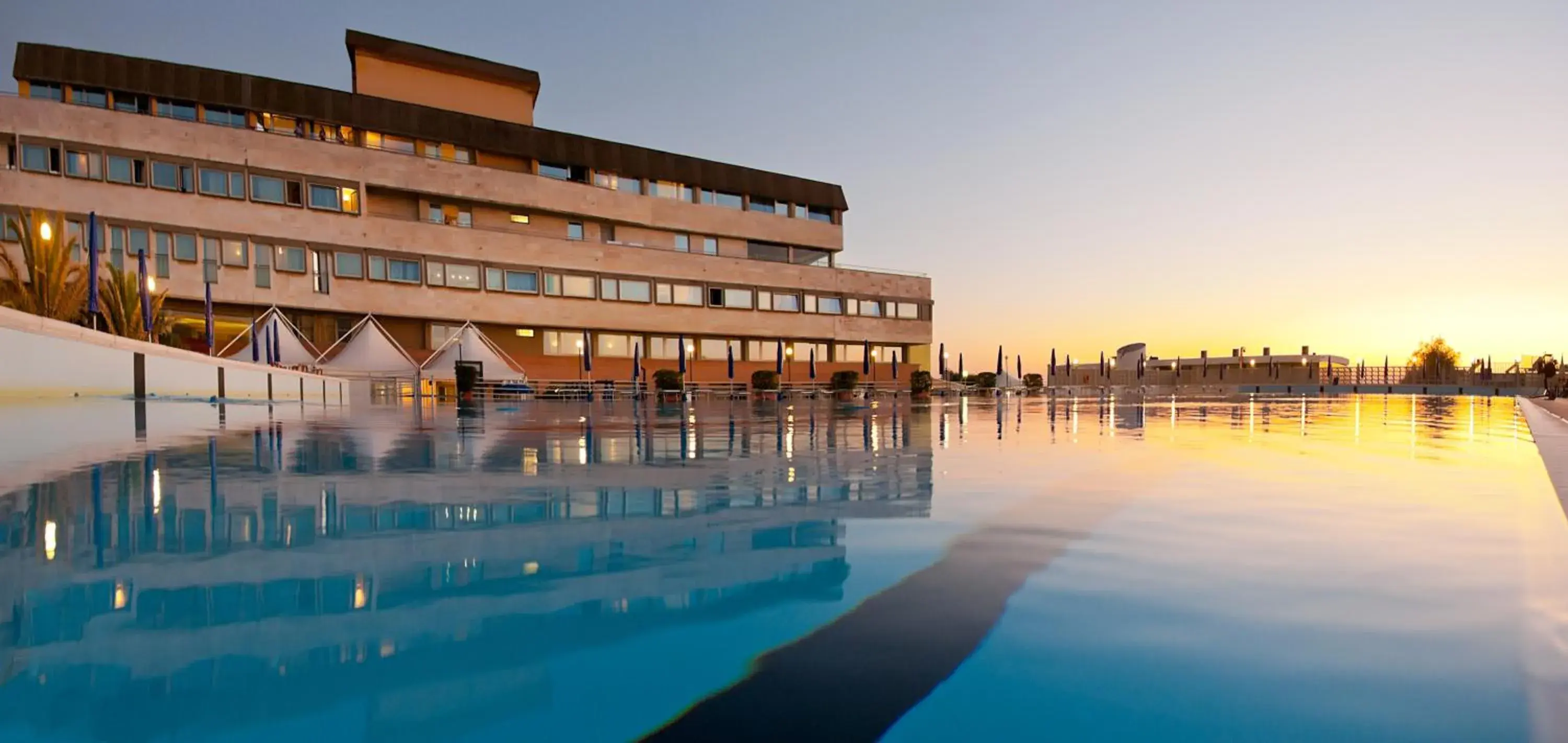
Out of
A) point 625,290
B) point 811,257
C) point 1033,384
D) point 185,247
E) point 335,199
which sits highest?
point 335,199

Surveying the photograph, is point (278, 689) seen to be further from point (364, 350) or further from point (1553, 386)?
point (1553, 386)

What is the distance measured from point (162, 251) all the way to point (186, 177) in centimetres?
355

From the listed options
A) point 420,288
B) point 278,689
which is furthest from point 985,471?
point 420,288

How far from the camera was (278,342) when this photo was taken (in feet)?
95.9

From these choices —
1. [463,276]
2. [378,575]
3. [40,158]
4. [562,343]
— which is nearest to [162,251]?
[40,158]

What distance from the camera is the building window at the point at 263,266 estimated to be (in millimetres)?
34875

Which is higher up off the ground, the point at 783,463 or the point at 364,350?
the point at 364,350

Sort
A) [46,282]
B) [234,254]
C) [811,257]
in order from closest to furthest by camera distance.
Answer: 1. [46,282]
2. [234,254]
3. [811,257]

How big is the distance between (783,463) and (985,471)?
2.16m

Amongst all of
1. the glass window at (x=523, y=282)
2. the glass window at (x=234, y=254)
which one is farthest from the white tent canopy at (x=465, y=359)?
the glass window at (x=234, y=254)

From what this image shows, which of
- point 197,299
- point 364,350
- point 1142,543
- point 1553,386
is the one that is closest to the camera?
point 1142,543

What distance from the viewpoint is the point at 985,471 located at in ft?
25.5

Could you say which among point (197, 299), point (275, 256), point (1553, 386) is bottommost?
point (1553, 386)

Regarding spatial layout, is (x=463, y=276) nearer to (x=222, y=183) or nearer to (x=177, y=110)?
(x=222, y=183)
